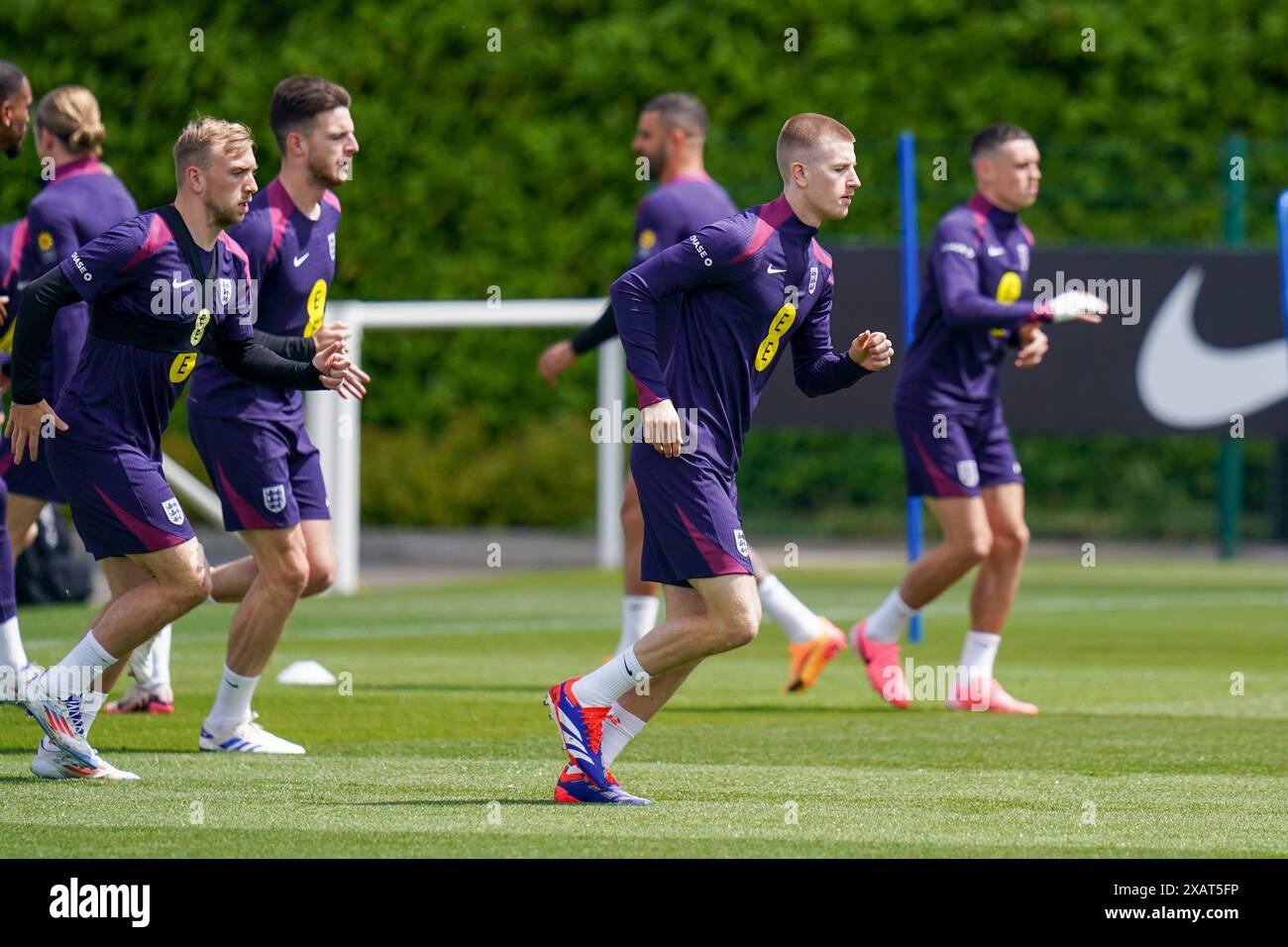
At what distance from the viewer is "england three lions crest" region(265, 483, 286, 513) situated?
25.3ft

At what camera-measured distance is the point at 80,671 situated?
690cm

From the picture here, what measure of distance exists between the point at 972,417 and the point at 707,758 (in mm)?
2405

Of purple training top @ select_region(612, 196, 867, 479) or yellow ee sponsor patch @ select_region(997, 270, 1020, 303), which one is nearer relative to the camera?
purple training top @ select_region(612, 196, 867, 479)

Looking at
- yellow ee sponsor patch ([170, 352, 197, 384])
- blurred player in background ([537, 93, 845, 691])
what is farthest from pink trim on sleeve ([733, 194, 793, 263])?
blurred player in background ([537, 93, 845, 691])

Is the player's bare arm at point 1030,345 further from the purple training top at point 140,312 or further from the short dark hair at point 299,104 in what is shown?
the purple training top at point 140,312

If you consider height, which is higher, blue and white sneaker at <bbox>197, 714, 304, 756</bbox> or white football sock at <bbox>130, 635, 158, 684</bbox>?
white football sock at <bbox>130, 635, 158, 684</bbox>

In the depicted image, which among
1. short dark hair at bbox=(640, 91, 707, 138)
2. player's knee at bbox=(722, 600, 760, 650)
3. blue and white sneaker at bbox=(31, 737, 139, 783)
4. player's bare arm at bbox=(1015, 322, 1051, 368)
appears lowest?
blue and white sneaker at bbox=(31, 737, 139, 783)

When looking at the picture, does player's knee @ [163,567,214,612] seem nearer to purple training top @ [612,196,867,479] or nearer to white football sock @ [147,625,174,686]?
purple training top @ [612,196,867,479]

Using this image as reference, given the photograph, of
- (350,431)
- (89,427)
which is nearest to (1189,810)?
(89,427)

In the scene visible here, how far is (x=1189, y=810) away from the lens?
21.0 feet

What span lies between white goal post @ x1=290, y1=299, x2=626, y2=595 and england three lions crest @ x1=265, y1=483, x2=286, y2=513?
6633 millimetres
